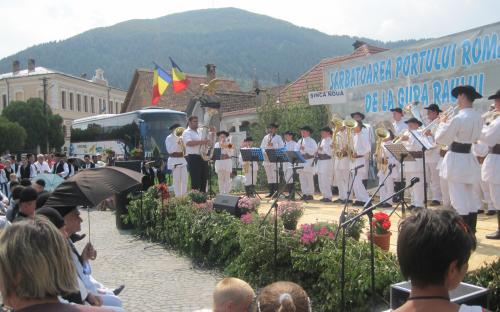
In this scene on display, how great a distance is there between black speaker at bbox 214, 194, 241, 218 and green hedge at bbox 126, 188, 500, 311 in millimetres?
249

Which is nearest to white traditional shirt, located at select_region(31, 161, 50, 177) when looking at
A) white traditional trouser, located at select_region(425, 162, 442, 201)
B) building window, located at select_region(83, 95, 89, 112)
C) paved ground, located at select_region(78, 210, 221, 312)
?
paved ground, located at select_region(78, 210, 221, 312)

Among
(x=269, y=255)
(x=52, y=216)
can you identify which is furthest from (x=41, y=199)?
(x=269, y=255)

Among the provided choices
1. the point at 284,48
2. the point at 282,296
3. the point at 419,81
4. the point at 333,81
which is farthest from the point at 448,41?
the point at 284,48

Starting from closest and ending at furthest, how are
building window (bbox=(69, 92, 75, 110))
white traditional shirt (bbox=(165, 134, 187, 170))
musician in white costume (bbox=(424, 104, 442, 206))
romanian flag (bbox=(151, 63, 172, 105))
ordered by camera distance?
musician in white costume (bbox=(424, 104, 442, 206))
white traditional shirt (bbox=(165, 134, 187, 170))
romanian flag (bbox=(151, 63, 172, 105))
building window (bbox=(69, 92, 75, 110))

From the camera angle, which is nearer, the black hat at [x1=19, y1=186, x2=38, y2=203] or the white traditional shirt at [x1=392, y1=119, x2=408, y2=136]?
the black hat at [x1=19, y1=186, x2=38, y2=203]

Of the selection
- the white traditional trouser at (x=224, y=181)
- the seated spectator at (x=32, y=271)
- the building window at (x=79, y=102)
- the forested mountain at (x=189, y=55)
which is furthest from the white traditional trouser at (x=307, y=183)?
the forested mountain at (x=189, y=55)

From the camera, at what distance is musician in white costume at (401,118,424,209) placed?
35.6 ft

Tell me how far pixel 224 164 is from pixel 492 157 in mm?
9138

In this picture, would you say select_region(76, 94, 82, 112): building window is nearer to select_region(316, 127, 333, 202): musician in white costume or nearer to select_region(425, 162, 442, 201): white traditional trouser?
select_region(316, 127, 333, 202): musician in white costume

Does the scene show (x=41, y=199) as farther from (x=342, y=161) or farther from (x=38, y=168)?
(x=38, y=168)

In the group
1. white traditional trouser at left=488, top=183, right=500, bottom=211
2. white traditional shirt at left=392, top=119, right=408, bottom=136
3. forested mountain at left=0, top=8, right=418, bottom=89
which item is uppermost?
forested mountain at left=0, top=8, right=418, bottom=89

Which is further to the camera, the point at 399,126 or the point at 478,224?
the point at 399,126

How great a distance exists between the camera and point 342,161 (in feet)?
44.8

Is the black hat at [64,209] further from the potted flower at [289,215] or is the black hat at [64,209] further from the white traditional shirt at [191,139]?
the white traditional shirt at [191,139]
